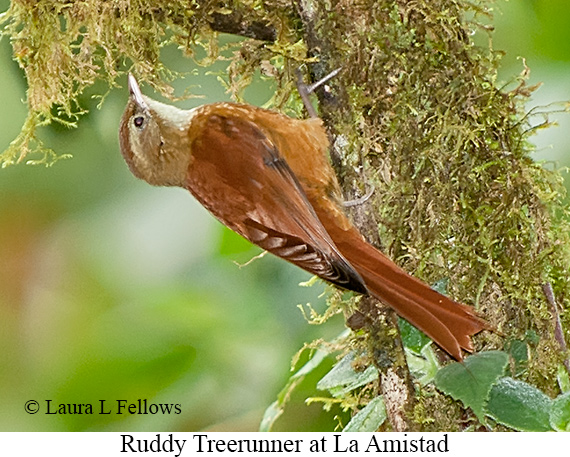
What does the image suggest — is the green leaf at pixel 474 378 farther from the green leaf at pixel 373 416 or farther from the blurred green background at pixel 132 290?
the blurred green background at pixel 132 290

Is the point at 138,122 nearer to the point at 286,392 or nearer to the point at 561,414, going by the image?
the point at 286,392

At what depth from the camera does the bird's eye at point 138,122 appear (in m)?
1.37

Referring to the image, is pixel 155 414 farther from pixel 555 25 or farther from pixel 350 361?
pixel 555 25

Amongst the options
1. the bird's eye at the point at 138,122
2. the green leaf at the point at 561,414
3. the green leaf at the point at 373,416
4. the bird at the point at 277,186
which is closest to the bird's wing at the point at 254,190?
the bird at the point at 277,186

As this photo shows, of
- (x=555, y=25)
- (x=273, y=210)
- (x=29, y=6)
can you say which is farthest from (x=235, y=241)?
(x=555, y=25)

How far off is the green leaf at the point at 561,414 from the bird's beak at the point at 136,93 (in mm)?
932

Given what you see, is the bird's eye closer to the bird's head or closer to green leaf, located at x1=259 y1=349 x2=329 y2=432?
the bird's head

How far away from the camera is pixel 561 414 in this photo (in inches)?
44.9

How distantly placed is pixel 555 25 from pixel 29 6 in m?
1.12

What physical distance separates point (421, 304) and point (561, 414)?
11.4 inches

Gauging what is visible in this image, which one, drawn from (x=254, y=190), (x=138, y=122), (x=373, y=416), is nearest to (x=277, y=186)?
(x=254, y=190)

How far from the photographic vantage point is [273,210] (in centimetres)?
129

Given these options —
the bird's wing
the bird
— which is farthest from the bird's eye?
the bird's wing

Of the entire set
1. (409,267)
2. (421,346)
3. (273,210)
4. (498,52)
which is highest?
(498,52)
